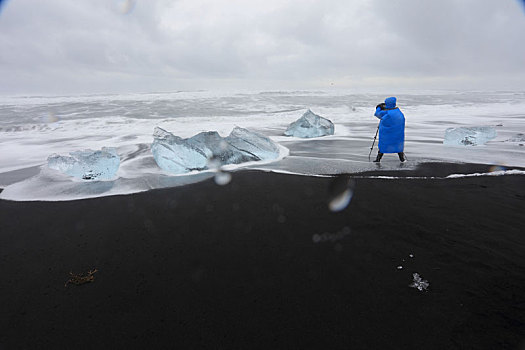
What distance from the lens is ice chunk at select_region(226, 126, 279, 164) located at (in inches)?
243

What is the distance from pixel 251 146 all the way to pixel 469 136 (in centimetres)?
646

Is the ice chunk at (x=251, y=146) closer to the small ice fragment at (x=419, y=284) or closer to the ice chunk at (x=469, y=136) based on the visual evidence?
the small ice fragment at (x=419, y=284)

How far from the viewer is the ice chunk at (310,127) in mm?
9719

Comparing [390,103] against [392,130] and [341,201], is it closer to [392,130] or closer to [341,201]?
[392,130]

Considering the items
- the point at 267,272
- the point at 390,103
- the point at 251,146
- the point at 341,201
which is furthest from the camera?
the point at 251,146

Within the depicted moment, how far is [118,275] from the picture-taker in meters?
2.32

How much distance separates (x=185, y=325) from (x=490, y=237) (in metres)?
3.07

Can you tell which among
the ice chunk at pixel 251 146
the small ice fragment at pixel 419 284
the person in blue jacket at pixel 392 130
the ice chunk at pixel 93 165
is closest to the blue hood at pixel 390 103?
the person in blue jacket at pixel 392 130

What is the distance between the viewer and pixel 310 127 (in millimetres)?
9703

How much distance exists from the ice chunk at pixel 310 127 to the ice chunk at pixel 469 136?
3923 millimetres

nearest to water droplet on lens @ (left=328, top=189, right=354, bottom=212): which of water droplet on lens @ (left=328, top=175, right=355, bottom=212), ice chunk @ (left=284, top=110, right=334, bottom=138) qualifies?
water droplet on lens @ (left=328, top=175, right=355, bottom=212)

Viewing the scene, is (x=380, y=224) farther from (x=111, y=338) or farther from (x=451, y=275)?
(x=111, y=338)

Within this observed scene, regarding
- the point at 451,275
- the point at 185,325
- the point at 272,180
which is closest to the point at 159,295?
the point at 185,325

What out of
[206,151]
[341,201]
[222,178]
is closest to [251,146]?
[206,151]
